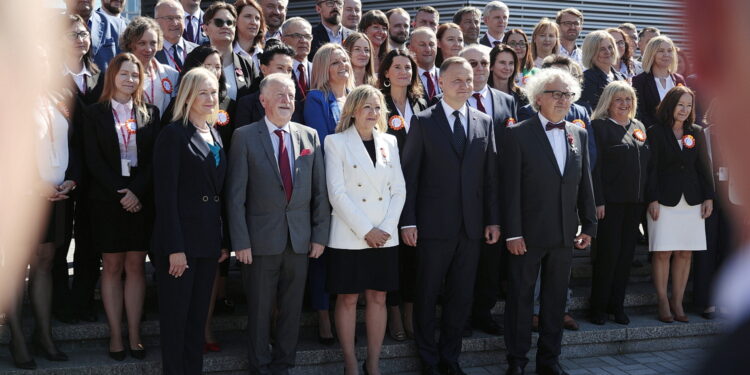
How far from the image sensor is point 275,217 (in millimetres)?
5078

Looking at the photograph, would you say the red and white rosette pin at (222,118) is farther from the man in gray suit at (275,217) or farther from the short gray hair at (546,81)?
the short gray hair at (546,81)

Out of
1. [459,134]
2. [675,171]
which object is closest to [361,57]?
[459,134]

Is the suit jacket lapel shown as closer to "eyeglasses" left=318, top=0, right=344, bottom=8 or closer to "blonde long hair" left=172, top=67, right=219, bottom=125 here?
"blonde long hair" left=172, top=67, right=219, bottom=125

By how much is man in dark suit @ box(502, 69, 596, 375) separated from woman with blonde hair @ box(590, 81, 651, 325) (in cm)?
84

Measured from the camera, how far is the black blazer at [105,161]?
5.21 m

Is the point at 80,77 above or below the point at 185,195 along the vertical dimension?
above

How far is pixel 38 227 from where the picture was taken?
16.9 feet

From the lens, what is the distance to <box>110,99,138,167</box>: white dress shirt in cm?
529

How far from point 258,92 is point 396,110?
108cm

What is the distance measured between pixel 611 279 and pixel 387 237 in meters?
2.45

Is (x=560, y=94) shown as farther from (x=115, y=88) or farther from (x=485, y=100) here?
(x=115, y=88)

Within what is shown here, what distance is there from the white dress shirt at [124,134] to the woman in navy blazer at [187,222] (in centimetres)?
48

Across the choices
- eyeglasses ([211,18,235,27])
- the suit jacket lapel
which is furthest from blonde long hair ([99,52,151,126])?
the suit jacket lapel

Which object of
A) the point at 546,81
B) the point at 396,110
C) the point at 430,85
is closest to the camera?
the point at 546,81
